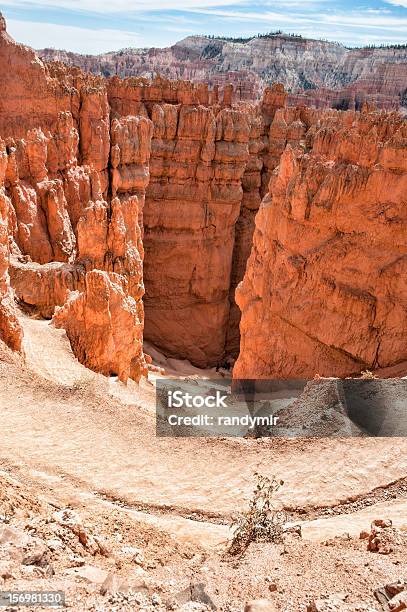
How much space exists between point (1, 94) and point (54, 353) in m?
9.87

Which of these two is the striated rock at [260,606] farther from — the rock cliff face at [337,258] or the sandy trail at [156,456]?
the rock cliff face at [337,258]

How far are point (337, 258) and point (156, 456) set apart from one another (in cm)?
724

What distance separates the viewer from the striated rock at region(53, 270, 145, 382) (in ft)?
35.7

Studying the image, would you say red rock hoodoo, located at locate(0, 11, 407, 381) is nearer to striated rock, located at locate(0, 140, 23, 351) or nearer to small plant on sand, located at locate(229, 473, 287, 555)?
striated rock, located at locate(0, 140, 23, 351)

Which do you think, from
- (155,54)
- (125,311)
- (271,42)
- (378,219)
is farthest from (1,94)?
(271,42)

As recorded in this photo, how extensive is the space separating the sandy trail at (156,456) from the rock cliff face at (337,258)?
5.23 m

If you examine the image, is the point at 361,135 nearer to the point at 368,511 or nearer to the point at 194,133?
the point at 368,511

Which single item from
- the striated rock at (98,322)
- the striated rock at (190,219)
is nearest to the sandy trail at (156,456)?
the striated rock at (98,322)

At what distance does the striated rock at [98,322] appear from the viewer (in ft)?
35.7

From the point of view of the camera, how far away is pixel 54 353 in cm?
980

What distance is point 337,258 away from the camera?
12.3 metres

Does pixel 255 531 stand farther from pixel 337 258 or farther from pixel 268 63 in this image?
pixel 268 63

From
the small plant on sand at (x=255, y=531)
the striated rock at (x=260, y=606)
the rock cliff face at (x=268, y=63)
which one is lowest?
the small plant on sand at (x=255, y=531)

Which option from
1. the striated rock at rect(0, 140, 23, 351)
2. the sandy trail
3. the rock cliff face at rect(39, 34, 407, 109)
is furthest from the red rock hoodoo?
the rock cliff face at rect(39, 34, 407, 109)
